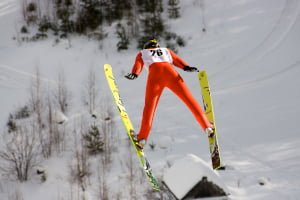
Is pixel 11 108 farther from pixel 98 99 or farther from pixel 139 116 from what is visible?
pixel 139 116

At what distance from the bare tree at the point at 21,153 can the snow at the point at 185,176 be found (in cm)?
826

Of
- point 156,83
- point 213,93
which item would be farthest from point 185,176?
point 213,93

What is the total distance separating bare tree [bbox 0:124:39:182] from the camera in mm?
13703

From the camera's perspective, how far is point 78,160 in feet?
43.8

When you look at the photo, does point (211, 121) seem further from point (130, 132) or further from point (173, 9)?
point (173, 9)

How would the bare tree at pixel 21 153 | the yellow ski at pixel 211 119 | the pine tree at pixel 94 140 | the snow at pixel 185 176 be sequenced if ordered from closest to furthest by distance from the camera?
the snow at pixel 185 176 < the yellow ski at pixel 211 119 < the pine tree at pixel 94 140 < the bare tree at pixel 21 153

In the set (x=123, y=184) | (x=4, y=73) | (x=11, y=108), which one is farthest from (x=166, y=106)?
(x=4, y=73)

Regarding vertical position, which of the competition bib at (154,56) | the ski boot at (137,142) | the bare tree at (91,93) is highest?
the bare tree at (91,93)

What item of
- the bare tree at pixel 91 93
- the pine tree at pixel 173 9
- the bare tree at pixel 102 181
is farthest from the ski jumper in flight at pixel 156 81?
the pine tree at pixel 173 9

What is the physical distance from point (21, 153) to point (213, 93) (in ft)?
23.9

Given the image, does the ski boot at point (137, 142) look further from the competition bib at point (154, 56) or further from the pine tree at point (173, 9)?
the pine tree at point (173, 9)

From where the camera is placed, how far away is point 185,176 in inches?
265

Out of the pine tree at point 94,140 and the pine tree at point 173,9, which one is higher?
the pine tree at point 173,9

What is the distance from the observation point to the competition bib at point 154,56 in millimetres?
6445
